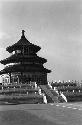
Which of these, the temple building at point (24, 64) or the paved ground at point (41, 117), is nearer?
the paved ground at point (41, 117)

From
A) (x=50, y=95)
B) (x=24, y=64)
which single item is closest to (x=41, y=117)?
(x=50, y=95)

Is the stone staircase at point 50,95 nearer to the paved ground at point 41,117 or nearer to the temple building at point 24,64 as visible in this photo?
the paved ground at point 41,117

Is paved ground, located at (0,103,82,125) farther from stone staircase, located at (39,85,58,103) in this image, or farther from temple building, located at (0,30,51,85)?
temple building, located at (0,30,51,85)

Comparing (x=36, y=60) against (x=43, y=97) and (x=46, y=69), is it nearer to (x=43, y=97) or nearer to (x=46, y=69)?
(x=46, y=69)

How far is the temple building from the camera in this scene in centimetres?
6191

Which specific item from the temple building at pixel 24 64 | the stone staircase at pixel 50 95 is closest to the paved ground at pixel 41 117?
the stone staircase at pixel 50 95

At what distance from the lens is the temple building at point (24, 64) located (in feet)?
203

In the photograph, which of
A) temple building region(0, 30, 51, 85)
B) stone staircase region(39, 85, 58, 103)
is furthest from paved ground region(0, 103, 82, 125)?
temple building region(0, 30, 51, 85)

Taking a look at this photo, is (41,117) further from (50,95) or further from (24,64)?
(24,64)

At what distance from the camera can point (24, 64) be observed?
63.2 m

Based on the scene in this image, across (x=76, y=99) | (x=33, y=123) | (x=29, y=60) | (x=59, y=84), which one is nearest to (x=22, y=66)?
(x=29, y=60)

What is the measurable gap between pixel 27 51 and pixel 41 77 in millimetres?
7107

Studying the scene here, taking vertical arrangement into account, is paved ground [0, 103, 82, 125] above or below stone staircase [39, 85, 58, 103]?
below

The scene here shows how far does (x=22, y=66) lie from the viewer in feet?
207
